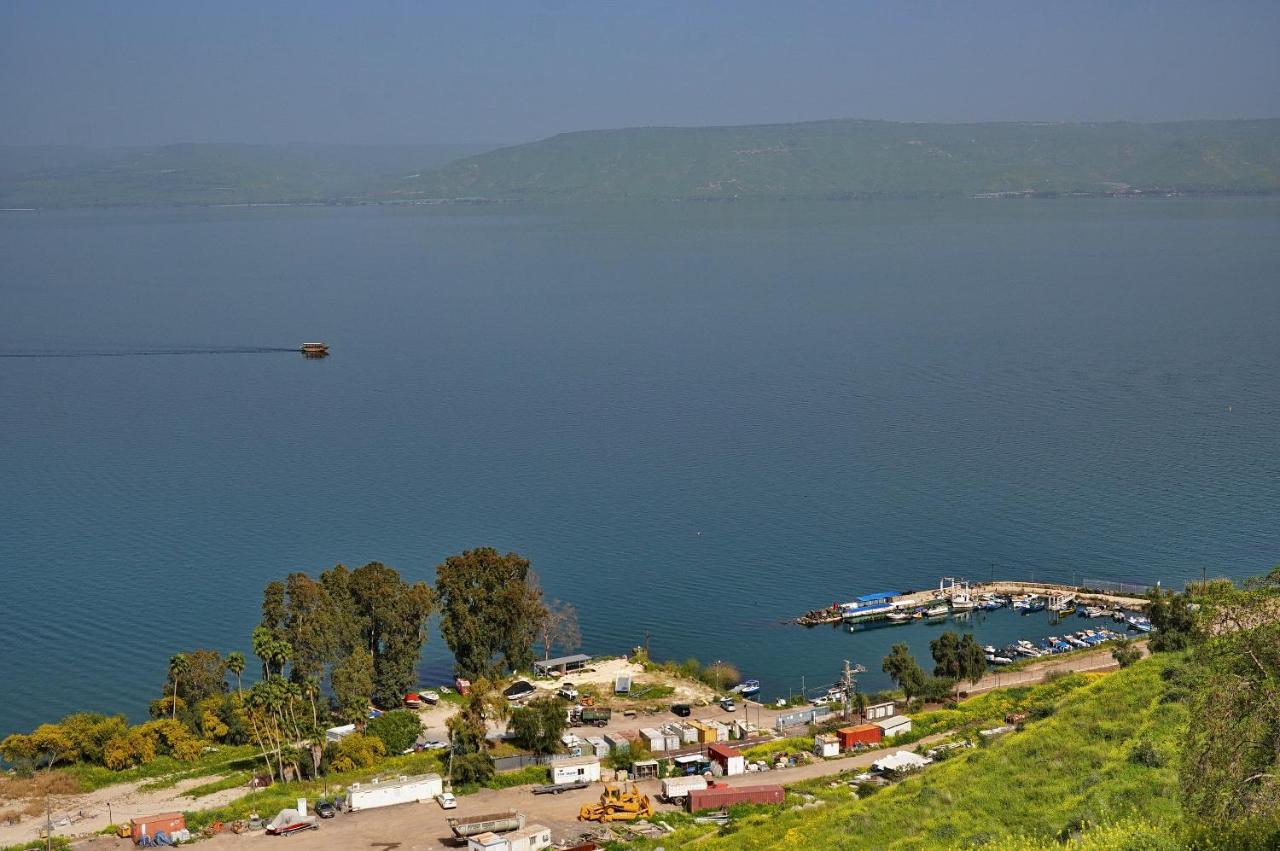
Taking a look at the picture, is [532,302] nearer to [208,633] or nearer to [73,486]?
[73,486]

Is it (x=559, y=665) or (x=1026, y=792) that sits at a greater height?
(x=1026, y=792)

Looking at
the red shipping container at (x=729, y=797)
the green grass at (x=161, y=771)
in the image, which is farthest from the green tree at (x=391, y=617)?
the red shipping container at (x=729, y=797)

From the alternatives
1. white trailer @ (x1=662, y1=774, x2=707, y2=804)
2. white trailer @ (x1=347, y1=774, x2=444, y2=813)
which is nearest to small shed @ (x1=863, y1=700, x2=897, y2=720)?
white trailer @ (x1=662, y1=774, x2=707, y2=804)

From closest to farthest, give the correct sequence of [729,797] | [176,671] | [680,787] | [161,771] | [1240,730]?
[1240,730] → [729,797] → [680,787] → [161,771] → [176,671]

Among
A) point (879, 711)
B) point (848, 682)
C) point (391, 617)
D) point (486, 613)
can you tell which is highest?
point (391, 617)

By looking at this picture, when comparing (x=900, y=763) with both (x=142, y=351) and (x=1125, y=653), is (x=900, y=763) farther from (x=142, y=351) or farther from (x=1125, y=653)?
(x=142, y=351)

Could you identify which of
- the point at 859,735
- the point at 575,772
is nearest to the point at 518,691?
the point at 575,772
